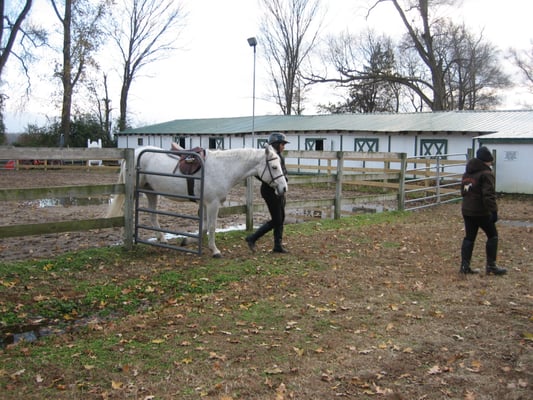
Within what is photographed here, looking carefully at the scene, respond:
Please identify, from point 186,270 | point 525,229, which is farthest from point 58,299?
point 525,229

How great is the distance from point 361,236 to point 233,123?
30.4 metres

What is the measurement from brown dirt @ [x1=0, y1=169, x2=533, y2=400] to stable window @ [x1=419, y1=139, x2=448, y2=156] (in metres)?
17.0

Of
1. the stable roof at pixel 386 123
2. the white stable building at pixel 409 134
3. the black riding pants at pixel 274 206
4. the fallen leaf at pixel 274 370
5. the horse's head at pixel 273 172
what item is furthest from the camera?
the stable roof at pixel 386 123

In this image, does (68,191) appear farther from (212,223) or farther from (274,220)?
(274,220)

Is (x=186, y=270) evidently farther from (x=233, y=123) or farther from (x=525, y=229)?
(x=233, y=123)

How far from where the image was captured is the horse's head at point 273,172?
7449mm

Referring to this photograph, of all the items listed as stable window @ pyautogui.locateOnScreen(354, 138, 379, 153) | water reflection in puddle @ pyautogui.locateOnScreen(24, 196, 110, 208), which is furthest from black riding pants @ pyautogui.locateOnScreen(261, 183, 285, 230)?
stable window @ pyautogui.locateOnScreen(354, 138, 379, 153)

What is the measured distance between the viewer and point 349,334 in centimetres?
445

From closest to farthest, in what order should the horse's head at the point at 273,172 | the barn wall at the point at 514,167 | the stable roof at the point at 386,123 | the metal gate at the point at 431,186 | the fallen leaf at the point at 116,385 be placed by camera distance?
1. the fallen leaf at the point at 116,385
2. the horse's head at the point at 273,172
3. the metal gate at the point at 431,186
4. the barn wall at the point at 514,167
5. the stable roof at the point at 386,123

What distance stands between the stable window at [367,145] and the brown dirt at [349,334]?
19.3 meters

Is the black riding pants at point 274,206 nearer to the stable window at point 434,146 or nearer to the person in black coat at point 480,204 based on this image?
the person in black coat at point 480,204

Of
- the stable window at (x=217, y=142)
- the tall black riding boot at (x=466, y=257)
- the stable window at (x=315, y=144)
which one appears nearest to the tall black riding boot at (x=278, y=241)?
the tall black riding boot at (x=466, y=257)

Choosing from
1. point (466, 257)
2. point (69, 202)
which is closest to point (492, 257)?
point (466, 257)

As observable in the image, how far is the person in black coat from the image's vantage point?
20.8 feet
